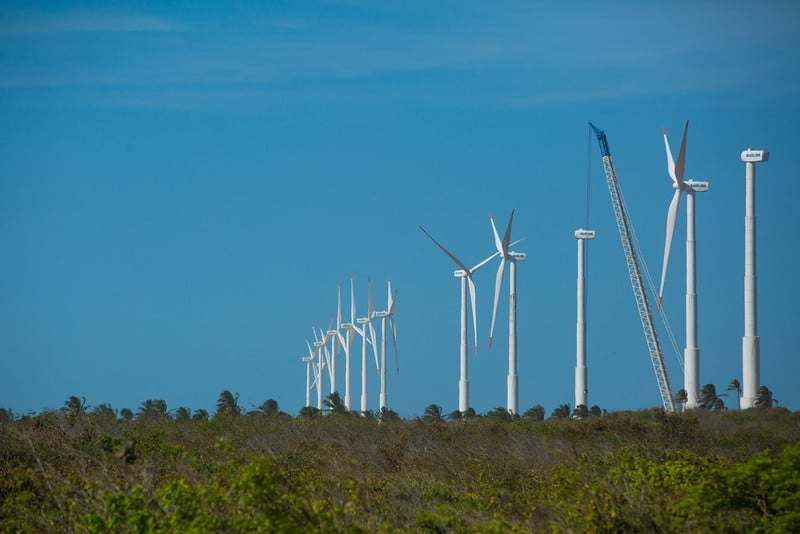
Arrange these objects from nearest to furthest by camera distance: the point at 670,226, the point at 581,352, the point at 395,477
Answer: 1. the point at 395,477
2. the point at 670,226
3. the point at 581,352

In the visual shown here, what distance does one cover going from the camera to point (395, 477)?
3369 cm

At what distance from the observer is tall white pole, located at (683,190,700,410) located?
7294 cm

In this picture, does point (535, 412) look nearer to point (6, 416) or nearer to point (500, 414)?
point (500, 414)

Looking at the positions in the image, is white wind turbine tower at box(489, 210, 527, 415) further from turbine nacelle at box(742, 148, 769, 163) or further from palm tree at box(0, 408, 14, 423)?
palm tree at box(0, 408, 14, 423)

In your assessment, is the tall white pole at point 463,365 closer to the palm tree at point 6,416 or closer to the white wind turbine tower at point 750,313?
the white wind turbine tower at point 750,313

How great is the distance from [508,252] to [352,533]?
7319cm

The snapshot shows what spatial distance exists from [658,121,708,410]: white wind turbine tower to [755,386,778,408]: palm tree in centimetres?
368

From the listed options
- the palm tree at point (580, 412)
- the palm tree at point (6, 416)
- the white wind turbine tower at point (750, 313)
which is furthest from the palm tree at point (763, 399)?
the palm tree at point (6, 416)

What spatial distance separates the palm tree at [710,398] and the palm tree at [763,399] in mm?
4967

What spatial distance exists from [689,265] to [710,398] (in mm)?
12930

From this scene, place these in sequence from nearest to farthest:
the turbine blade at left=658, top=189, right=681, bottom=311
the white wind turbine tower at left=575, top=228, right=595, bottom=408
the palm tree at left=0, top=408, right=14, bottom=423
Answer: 1. the palm tree at left=0, top=408, right=14, bottom=423
2. the turbine blade at left=658, top=189, right=681, bottom=311
3. the white wind turbine tower at left=575, top=228, right=595, bottom=408

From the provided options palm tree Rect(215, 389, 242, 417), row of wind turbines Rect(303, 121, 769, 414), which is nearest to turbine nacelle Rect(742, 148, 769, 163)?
row of wind turbines Rect(303, 121, 769, 414)

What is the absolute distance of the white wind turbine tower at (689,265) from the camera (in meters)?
72.4

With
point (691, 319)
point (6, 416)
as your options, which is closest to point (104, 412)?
point (6, 416)
